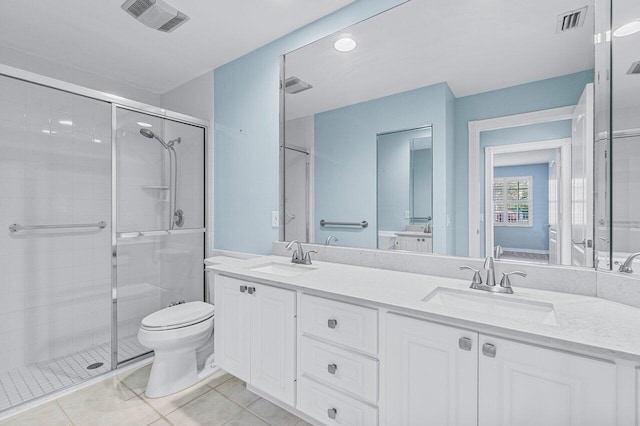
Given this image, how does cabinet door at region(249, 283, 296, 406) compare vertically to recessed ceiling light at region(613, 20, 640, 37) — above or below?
below

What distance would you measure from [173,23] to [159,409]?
236 centimetres

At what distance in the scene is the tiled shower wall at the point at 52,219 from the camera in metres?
2.16

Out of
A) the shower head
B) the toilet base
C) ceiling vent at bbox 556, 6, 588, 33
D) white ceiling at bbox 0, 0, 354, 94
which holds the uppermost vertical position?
white ceiling at bbox 0, 0, 354, 94

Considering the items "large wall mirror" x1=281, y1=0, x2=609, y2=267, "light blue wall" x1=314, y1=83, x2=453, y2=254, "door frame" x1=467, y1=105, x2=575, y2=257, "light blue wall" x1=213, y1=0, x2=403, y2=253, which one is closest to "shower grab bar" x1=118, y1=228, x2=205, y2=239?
"light blue wall" x1=213, y1=0, x2=403, y2=253

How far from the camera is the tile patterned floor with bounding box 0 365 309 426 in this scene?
1644 millimetres

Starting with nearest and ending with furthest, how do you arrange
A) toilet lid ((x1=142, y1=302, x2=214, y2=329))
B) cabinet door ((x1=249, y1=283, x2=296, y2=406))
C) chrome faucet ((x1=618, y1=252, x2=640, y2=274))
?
chrome faucet ((x1=618, y1=252, x2=640, y2=274)) → cabinet door ((x1=249, y1=283, x2=296, y2=406)) → toilet lid ((x1=142, y1=302, x2=214, y2=329))

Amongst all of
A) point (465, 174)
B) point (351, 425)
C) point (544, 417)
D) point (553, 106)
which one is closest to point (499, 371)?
point (544, 417)

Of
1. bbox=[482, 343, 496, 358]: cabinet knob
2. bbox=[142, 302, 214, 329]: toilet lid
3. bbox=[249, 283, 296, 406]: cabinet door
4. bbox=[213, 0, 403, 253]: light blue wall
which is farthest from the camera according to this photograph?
bbox=[213, 0, 403, 253]: light blue wall

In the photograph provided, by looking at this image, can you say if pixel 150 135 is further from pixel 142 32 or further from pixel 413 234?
pixel 413 234

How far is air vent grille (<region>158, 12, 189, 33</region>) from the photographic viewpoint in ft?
6.34

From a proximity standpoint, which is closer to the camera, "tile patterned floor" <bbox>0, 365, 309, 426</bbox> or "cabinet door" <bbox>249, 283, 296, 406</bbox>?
"cabinet door" <bbox>249, 283, 296, 406</bbox>

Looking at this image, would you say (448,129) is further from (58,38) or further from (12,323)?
(12,323)

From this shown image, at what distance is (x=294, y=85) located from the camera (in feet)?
7.01

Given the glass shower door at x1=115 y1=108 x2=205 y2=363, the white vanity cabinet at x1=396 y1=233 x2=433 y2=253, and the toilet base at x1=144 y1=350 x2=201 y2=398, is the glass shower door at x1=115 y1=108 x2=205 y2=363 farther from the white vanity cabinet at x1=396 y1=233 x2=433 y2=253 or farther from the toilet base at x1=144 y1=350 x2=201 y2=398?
the white vanity cabinet at x1=396 y1=233 x2=433 y2=253
